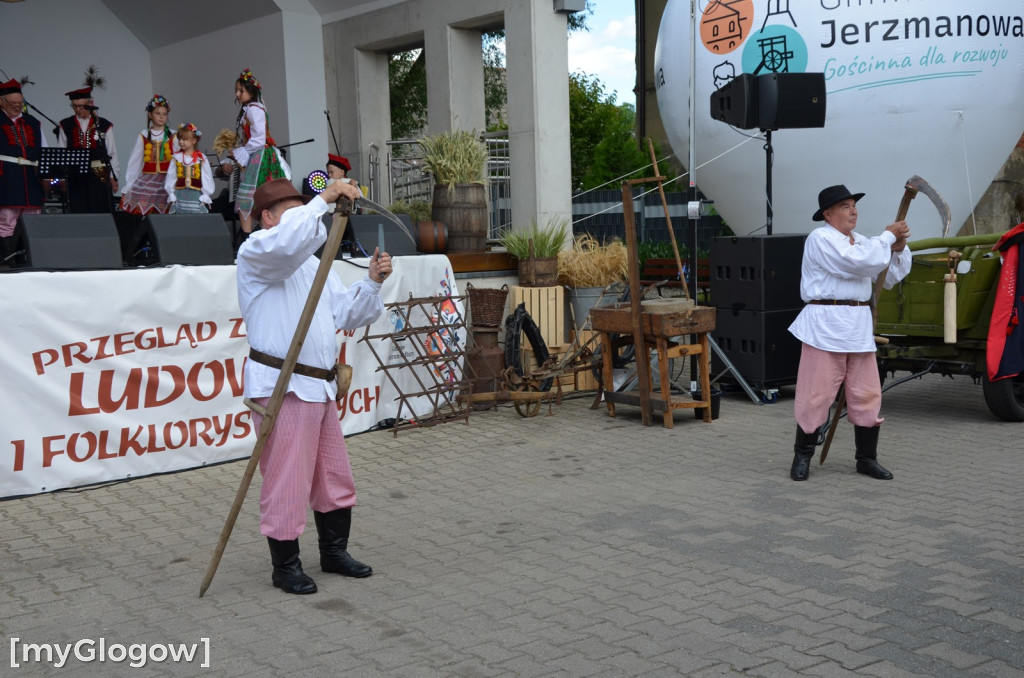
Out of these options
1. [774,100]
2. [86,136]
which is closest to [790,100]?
[774,100]

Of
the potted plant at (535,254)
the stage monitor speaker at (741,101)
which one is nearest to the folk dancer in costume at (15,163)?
the potted plant at (535,254)

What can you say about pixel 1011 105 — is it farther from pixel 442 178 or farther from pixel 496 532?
pixel 496 532

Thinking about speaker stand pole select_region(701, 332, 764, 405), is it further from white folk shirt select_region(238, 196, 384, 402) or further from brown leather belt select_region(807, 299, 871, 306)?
white folk shirt select_region(238, 196, 384, 402)

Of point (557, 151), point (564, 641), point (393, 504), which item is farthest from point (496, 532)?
point (557, 151)

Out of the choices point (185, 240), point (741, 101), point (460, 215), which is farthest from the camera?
point (460, 215)

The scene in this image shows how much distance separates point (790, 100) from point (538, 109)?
289 cm

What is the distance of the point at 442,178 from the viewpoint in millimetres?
10234

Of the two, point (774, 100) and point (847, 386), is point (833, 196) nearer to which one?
point (847, 386)

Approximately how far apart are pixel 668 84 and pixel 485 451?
19.8 ft

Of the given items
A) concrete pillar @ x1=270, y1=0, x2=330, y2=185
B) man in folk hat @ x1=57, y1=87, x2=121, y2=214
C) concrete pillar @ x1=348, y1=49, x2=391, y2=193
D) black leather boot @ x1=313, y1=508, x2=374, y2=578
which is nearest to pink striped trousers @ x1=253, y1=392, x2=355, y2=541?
black leather boot @ x1=313, y1=508, x2=374, y2=578

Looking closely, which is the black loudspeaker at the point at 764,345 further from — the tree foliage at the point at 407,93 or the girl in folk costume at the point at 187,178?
the tree foliage at the point at 407,93

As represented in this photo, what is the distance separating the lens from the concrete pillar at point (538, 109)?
35.5 ft

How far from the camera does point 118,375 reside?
6832 millimetres

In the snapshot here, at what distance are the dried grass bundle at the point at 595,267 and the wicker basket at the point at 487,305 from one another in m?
0.97
